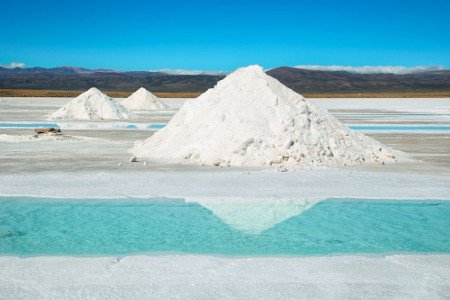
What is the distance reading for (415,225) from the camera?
6102 millimetres

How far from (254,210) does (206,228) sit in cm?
99

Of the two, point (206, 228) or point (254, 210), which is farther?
point (254, 210)

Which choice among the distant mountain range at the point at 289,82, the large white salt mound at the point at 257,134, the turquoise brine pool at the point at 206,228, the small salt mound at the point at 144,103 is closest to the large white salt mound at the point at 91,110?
the small salt mound at the point at 144,103

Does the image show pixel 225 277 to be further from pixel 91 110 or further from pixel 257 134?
pixel 91 110

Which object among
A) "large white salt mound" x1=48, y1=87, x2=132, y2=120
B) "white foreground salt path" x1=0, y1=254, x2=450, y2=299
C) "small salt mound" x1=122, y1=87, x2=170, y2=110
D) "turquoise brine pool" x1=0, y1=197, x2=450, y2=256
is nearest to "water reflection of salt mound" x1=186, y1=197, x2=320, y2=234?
"turquoise brine pool" x1=0, y1=197, x2=450, y2=256

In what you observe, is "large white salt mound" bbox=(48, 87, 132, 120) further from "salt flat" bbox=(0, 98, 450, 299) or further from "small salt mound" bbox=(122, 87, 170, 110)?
"salt flat" bbox=(0, 98, 450, 299)

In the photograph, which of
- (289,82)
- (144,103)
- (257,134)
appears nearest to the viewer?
(257,134)

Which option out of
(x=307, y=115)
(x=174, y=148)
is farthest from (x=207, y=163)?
(x=307, y=115)

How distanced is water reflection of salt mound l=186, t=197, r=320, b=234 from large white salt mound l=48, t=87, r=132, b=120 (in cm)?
2061

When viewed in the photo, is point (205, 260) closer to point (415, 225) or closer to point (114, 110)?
point (415, 225)

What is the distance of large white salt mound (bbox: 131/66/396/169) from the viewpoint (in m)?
10.4

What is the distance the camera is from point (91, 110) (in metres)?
27.4

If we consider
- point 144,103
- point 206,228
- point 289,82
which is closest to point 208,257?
point 206,228

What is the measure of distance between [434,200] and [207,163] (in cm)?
445
